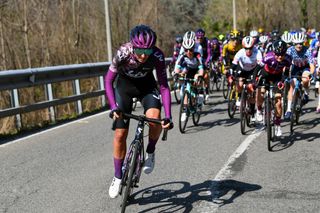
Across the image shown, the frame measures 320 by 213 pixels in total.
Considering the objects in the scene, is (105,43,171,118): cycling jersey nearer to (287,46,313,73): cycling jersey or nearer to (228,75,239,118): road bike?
(287,46,313,73): cycling jersey

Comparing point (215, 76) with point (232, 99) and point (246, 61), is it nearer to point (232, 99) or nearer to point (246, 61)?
point (232, 99)

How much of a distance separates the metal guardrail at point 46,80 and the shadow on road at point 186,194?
4985mm

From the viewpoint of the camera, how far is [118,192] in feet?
17.2

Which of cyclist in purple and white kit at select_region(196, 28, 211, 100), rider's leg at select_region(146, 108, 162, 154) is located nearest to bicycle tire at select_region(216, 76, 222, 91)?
cyclist in purple and white kit at select_region(196, 28, 211, 100)

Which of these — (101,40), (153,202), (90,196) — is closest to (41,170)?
(90,196)

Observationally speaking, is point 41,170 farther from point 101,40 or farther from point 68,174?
point 101,40

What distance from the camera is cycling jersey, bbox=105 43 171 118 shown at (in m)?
5.25

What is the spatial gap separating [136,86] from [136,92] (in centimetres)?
7

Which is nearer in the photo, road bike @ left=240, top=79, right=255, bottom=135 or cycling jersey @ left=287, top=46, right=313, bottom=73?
road bike @ left=240, top=79, right=255, bottom=135

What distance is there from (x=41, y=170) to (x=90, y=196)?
1.71 meters

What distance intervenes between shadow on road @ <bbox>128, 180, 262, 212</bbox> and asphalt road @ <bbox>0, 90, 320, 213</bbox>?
0.03ft

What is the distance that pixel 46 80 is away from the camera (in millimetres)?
11812

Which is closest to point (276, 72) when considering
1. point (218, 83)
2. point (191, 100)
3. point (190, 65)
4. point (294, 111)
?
point (294, 111)

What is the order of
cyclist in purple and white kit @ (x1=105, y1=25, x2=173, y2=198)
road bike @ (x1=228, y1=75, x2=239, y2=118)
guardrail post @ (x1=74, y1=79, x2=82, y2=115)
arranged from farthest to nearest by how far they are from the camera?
1. guardrail post @ (x1=74, y1=79, x2=82, y2=115)
2. road bike @ (x1=228, y1=75, x2=239, y2=118)
3. cyclist in purple and white kit @ (x1=105, y1=25, x2=173, y2=198)
